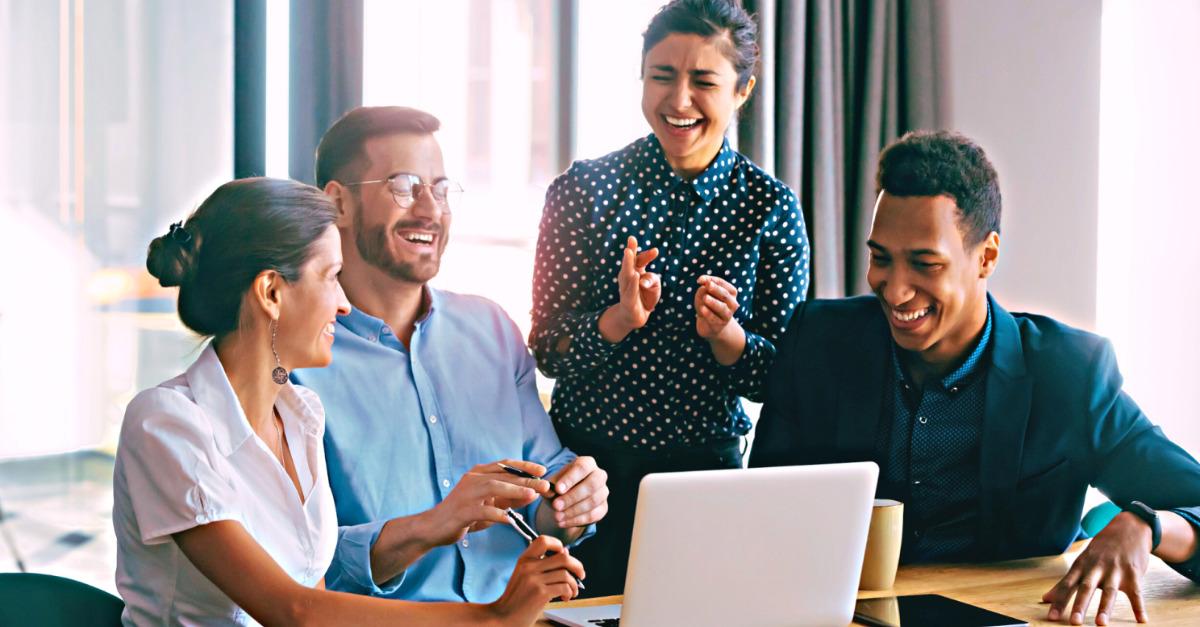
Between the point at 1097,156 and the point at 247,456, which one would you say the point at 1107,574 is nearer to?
the point at 247,456

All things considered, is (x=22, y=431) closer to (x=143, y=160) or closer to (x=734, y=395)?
(x=143, y=160)

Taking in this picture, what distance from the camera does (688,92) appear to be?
2.26m

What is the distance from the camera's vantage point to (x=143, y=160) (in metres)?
2.82

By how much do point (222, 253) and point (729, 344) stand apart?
3.20 ft

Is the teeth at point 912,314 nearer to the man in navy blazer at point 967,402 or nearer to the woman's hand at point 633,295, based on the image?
the man in navy blazer at point 967,402

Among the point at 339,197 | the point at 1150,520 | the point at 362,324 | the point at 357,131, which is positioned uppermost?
the point at 357,131

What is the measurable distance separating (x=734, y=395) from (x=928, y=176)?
62cm

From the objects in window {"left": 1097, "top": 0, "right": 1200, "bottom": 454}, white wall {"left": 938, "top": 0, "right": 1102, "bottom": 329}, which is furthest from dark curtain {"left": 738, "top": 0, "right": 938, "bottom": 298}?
window {"left": 1097, "top": 0, "right": 1200, "bottom": 454}

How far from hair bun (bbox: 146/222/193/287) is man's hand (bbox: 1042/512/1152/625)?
1.25 metres

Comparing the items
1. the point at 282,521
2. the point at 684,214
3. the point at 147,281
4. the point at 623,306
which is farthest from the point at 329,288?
the point at 147,281

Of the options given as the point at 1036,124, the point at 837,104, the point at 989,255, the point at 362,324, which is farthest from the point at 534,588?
the point at 1036,124

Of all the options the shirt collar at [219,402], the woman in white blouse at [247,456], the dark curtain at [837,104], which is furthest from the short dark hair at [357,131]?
the dark curtain at [837,104]

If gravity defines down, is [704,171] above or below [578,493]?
above

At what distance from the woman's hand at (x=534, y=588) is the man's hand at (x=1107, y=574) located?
677 millimetres
